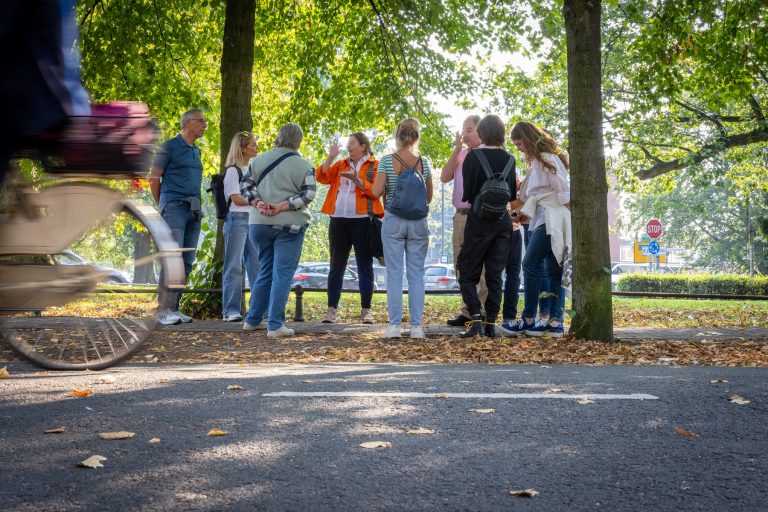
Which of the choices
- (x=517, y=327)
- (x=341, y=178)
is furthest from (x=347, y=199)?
(x=517, y=327)

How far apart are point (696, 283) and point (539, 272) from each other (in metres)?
27.2

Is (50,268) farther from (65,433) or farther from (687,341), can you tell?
(687,341)

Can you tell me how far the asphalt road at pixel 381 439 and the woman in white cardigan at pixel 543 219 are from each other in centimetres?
358

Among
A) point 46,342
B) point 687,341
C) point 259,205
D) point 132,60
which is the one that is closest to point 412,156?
point 259,205

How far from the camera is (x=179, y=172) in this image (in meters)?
10.3

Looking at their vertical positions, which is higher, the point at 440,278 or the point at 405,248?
the point at 405,248

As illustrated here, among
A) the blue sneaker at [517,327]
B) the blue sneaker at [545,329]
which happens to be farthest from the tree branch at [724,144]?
the blue sneaker at [517,327]

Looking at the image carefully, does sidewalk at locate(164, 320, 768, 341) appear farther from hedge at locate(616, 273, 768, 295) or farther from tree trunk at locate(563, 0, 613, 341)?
hedge at locate(616, 273, 768, 295)

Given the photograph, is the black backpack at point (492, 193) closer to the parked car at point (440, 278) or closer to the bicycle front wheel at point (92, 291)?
the bicycle front wheel at point (92, 291)

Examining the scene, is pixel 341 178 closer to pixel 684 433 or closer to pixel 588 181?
pixel 588 181

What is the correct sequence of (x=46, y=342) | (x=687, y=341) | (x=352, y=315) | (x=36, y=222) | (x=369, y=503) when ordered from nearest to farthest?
(x=369, y=503), (x=36, y=222), (x=46, y=342), (x=687, y=341), (x=352, y=315)

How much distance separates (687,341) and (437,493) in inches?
300

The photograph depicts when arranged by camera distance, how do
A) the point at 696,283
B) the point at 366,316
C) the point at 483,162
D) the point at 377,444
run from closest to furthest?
the point at 377,444, the point at 483,162, the point at 366,316, the point at 696,283

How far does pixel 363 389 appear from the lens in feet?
17.8
